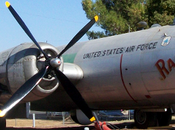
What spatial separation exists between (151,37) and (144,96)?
1.87 meters

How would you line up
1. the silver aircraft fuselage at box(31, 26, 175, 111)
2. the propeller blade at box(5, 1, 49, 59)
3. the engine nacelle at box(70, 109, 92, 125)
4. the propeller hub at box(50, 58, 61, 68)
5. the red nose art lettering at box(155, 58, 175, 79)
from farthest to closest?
the engine nacelle at box(70, 109, 92, 125), the propeller blade at box(5, 1, 49, 59), the propeller hub at box(50, 58, 61, 68), the silver aircraft fuselage at box(31, 26, 175, 111), the red nose art lettering at box(155, 58, 175, 79)

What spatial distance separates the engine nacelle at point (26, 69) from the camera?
11.0 m

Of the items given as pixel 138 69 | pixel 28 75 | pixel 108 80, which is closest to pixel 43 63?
pixel 28 75

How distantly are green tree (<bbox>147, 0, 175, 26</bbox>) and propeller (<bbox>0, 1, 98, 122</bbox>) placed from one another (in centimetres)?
1565

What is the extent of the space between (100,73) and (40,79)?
87.1 inches

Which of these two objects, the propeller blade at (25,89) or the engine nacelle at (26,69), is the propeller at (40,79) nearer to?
the propeller blade at (25,89)

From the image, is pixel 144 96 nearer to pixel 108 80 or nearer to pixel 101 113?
pixel 108 80

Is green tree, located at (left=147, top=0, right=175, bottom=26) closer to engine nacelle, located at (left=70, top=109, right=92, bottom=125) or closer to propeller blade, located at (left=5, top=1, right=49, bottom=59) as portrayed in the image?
engine nacelle, located at (left=70, top=109, right=92, bottom=125)

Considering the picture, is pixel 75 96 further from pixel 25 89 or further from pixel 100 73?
pixel 25 89

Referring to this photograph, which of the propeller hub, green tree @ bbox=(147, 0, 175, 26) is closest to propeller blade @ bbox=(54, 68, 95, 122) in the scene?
the propeller hub

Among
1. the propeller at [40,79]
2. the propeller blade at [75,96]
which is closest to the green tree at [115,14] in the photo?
the propeller at [40,79]

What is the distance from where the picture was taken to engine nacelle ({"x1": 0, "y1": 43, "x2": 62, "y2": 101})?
36.1ft

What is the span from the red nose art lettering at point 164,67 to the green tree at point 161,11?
16703mm

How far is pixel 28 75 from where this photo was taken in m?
11.0
